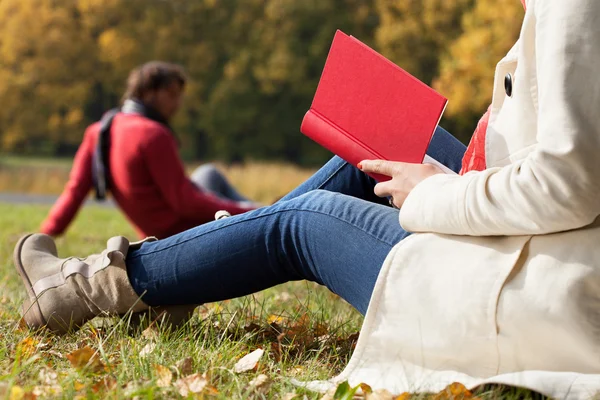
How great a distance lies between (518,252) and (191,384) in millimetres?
776

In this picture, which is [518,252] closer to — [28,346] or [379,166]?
[379,166]

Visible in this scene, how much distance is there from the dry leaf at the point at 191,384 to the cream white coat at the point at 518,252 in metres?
0.36

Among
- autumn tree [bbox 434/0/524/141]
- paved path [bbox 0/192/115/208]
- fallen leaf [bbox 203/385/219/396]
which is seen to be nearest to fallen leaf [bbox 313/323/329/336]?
fallen leaf [bbox 203/385/219/396]

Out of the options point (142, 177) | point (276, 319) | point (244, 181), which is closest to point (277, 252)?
point (276, 319)

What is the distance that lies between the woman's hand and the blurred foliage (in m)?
21.5

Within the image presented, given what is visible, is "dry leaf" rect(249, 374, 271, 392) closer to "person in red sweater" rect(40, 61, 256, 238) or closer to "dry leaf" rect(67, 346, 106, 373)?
"dry leaf" rect(67, 346, 106, 373)

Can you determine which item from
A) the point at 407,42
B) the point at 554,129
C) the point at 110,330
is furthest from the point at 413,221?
the point at 407,42

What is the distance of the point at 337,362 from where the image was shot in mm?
2250

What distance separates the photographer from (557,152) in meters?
1.58

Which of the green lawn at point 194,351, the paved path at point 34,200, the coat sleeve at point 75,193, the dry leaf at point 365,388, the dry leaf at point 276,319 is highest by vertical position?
the dry leaf at point 365,388

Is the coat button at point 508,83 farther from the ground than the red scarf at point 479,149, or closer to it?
farther from the ground

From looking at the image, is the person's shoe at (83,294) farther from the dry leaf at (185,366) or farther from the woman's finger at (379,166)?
the woman's finger at (379,166)

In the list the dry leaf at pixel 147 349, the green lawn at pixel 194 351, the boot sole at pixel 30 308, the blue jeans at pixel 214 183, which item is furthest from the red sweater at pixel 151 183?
the dry leaf at pixel 147 349

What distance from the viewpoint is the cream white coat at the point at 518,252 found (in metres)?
1.58
